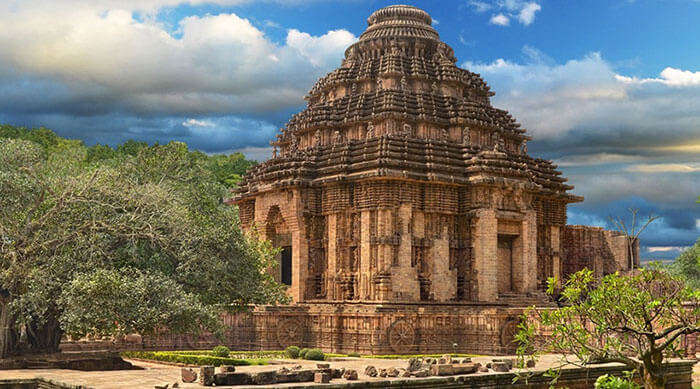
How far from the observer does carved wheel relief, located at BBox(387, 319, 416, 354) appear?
103 feet

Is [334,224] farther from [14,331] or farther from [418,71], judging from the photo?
[14,331]

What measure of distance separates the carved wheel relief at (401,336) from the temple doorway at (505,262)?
8.02 metres

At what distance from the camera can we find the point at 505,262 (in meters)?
38.6

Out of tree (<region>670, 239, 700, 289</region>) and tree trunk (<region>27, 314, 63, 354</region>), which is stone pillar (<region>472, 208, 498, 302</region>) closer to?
tree trunk (<region>27, 314, 63, 354</region>)

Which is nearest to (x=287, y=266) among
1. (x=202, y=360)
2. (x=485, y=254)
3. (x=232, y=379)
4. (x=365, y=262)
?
(x=365, y=262)

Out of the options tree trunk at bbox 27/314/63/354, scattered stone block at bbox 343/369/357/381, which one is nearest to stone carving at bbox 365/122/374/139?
tree trunk at bbox 27/314/63/354

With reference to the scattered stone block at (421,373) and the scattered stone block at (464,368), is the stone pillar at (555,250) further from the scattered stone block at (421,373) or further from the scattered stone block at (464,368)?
the scattered stone block at (421,373)

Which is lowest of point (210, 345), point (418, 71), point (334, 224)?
point (210, 345)

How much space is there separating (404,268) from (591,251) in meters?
16.1

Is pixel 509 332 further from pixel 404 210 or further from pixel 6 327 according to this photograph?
pixel 6 327

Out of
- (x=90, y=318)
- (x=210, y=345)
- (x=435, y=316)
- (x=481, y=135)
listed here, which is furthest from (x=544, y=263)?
(x=90, y=318)

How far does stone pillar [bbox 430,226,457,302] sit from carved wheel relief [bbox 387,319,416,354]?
15.0ft

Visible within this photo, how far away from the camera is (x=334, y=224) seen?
37094 mm

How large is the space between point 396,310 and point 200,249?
29.2 feet
